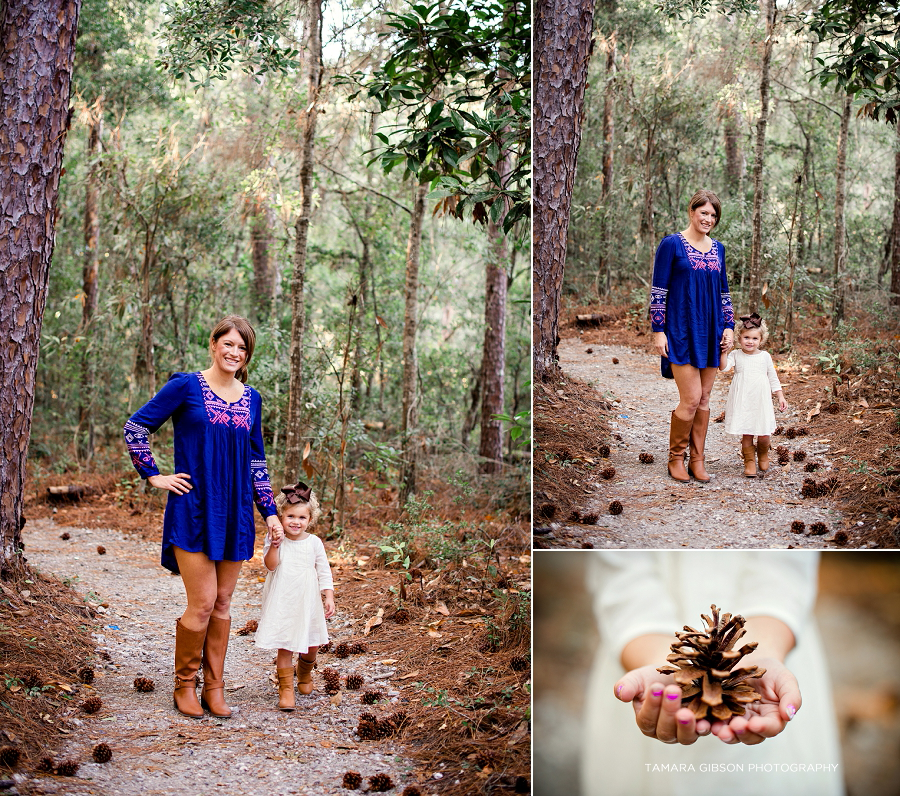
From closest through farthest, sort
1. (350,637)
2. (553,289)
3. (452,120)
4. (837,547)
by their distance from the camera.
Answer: (837,547) < (553,289) < (452,120) < (350,637)

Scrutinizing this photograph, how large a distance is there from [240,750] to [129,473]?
178 inches

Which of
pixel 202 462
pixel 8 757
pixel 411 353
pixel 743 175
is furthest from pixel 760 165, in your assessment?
pixel 411 353

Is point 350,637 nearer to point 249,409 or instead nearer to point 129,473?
point 249,409

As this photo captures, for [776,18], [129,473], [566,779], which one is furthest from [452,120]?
[129,473]

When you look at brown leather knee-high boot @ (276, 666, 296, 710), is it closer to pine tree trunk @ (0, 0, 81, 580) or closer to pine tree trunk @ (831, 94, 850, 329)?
pine tree trunk @ (0, 0, 81, 580)

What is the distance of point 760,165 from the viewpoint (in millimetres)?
2596

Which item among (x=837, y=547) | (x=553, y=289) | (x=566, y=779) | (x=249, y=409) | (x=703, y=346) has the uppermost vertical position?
(x=553, y=289)

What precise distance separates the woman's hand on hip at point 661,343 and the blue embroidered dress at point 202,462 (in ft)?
5.38

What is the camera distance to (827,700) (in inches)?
103

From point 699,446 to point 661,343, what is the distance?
1.21 feet

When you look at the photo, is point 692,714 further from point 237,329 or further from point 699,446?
point 237,329

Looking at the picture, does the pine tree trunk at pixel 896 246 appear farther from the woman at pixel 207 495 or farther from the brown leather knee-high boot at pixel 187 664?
the brown leather knee-high boot at pixel 187 664

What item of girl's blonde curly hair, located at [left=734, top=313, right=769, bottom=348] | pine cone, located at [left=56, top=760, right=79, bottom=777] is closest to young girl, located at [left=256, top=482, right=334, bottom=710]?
pine cone, located at [left=56, top=760, right=79, bottom=777]

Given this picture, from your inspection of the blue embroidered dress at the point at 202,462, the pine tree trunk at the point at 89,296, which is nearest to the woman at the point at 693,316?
the blue embroidered dress at the point at 202,462
